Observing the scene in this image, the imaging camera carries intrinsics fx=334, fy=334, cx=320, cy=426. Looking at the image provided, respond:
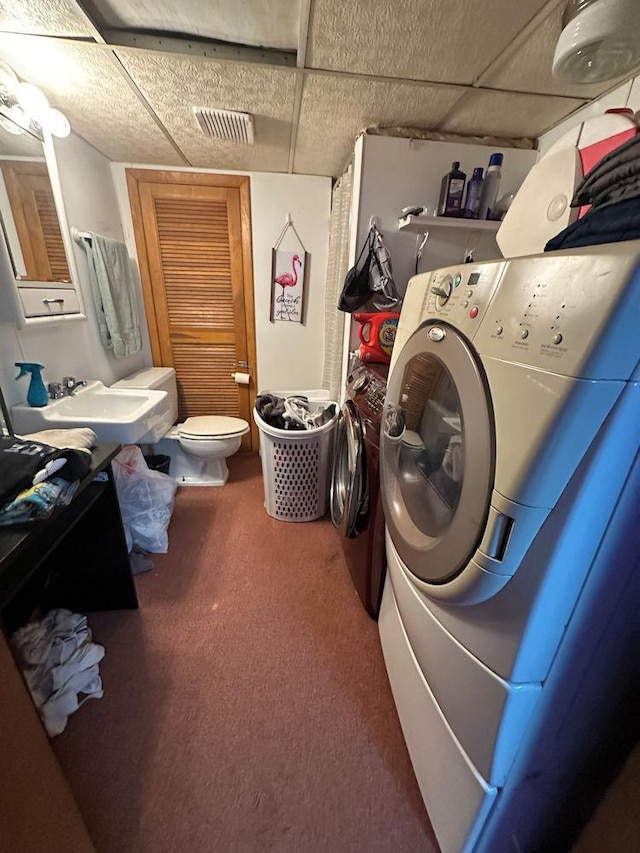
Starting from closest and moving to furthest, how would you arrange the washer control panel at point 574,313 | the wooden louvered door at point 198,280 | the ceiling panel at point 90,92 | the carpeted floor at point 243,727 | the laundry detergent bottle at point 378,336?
the washer control panel at point 574,313 → the carpeted floor at point 243,727 → the ceiling panel at point 90,92 → the laundry detergent bottle at point 378,336 → the wooden louvered door at point 198,280

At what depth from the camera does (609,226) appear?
529 mm

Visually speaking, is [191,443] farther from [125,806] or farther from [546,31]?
[546,31]

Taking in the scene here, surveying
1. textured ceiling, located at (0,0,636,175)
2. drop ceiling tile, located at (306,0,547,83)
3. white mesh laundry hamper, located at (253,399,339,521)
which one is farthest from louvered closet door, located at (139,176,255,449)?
drop ceiling tile, located at (306,0,547,83)

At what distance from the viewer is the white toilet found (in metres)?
2.21

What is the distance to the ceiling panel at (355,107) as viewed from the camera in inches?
51.4

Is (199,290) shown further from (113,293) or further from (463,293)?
(463,293)

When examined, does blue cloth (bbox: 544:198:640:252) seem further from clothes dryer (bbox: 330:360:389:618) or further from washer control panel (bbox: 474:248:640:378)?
clothes dryer (bbox: 330:360:389:618)

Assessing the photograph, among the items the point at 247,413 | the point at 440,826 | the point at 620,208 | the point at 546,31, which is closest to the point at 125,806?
→ the point at 440,826

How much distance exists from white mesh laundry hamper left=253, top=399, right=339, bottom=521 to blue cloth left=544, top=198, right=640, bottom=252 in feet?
4.54

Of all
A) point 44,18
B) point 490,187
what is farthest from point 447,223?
point 44,18

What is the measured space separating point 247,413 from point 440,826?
2496 mm

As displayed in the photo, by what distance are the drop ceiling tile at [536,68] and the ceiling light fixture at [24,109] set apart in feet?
5.72

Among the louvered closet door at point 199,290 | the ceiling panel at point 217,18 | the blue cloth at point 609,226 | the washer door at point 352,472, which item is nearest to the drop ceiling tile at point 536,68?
the ceiling panel at point 217,18

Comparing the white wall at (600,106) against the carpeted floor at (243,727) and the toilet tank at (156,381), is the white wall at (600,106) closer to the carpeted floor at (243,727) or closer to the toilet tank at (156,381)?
the carpeted floor at (243,727)
